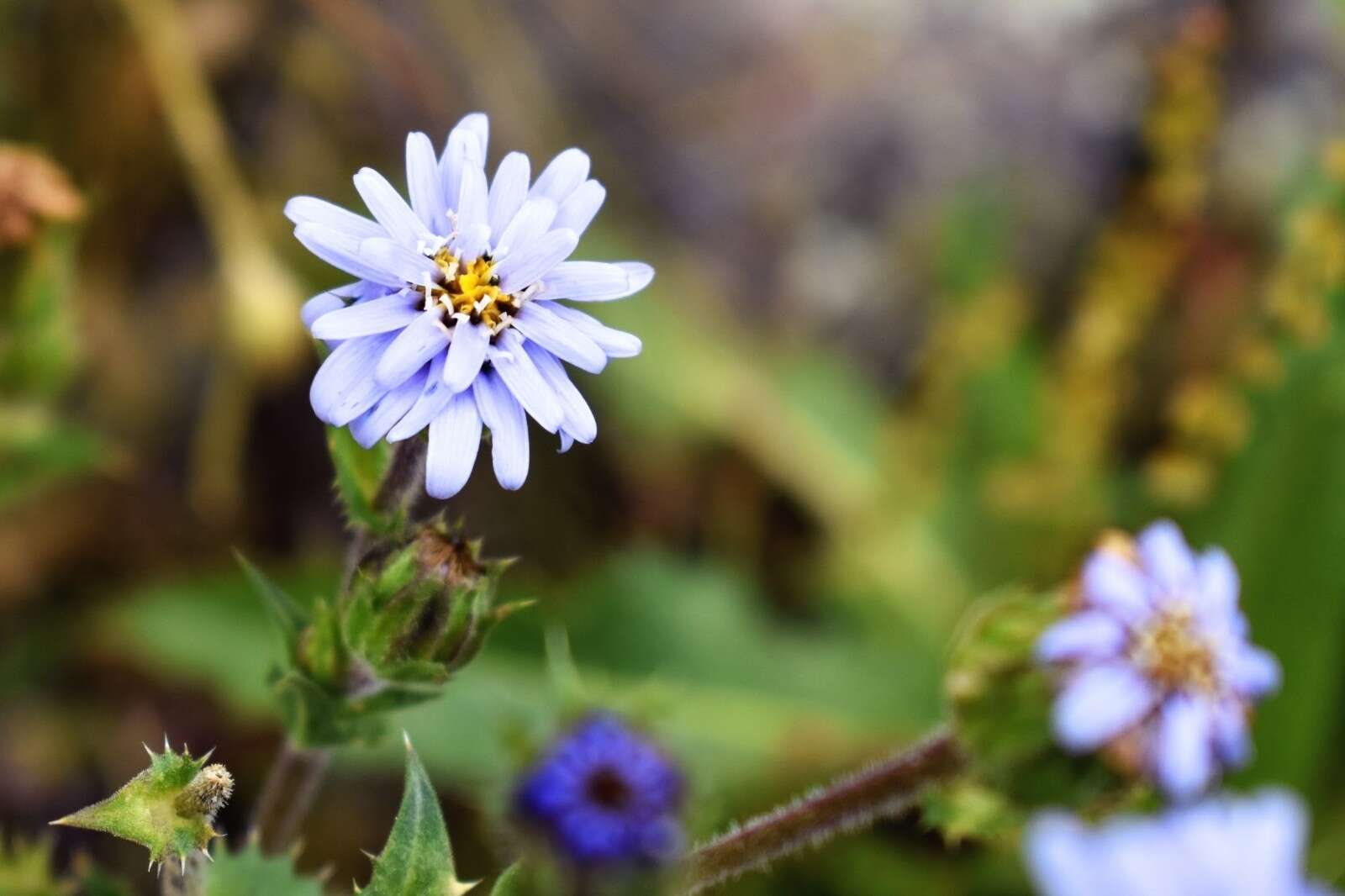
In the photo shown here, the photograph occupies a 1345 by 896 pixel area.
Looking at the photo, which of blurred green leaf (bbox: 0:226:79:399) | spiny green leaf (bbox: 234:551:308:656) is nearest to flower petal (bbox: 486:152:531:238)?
spiny green leaf (bbox: 234:551:308:656)

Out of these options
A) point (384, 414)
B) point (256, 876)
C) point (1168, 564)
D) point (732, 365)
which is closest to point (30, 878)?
point (256, 876)

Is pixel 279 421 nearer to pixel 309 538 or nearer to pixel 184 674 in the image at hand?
pixel 309 538

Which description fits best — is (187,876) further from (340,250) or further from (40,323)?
(40,323)

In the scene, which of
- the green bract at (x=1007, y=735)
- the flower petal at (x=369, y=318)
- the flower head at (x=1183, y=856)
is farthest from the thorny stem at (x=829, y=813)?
the flower petal at (x=369, y=318)

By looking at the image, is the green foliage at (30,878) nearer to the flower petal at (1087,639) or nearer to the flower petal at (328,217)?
the flower petal at (328,217)

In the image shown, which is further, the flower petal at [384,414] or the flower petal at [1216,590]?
the flower petal at [1216,590]
